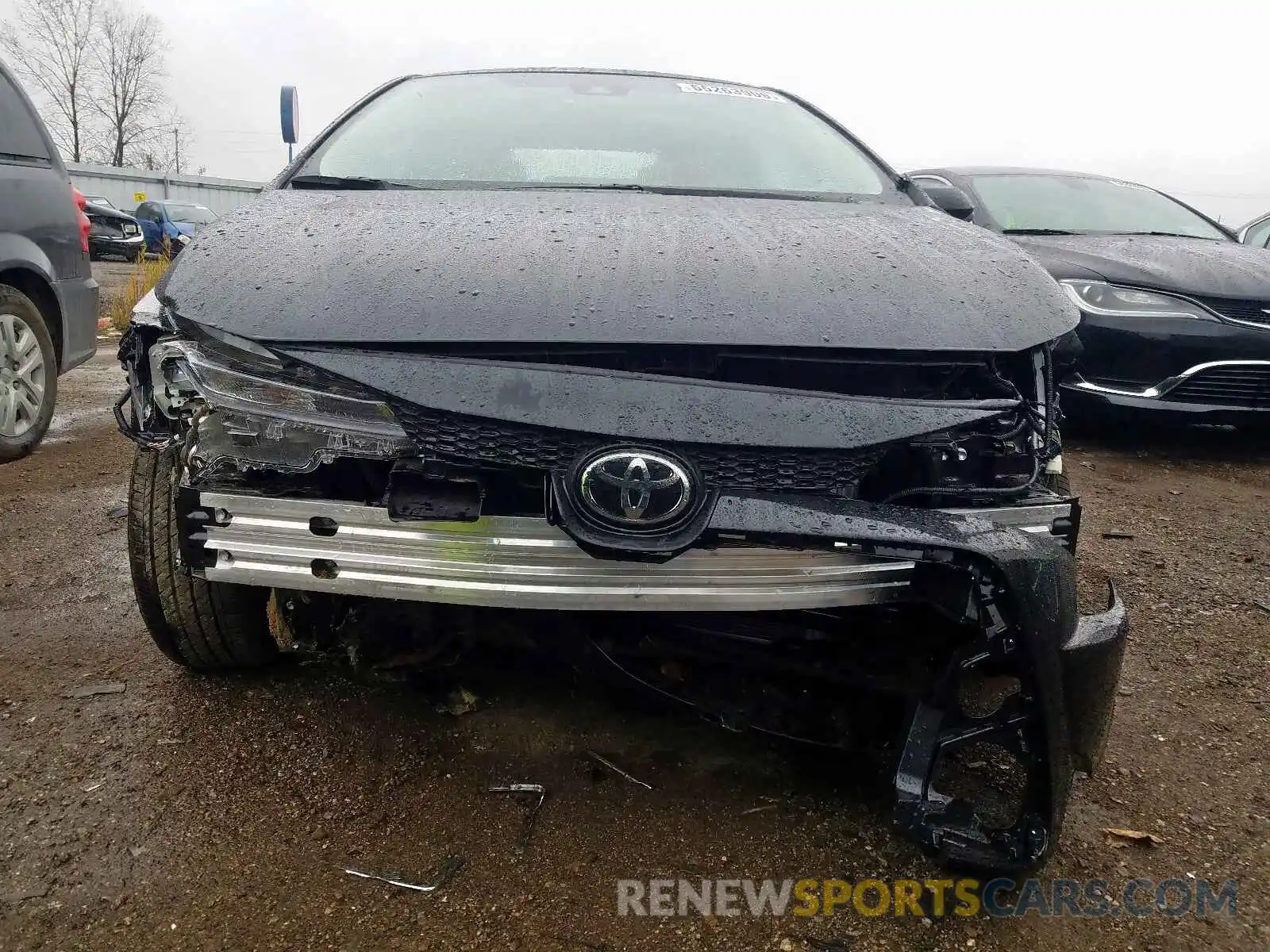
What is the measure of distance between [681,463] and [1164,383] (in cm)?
366

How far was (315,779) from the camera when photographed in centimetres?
175

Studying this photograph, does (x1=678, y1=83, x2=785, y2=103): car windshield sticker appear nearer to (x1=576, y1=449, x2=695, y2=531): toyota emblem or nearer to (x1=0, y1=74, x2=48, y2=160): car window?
(x1=576, y1=449, x2=695, y2=531): toyota emblem

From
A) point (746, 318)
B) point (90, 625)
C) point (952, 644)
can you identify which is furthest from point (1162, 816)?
point (90, 625)

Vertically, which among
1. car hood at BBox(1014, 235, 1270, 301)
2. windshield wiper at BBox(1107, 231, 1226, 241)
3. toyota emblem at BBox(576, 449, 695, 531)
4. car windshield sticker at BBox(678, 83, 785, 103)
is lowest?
toyota emblem at BBox(576, 449, 695, 531)


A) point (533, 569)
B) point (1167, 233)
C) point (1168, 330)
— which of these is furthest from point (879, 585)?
point (1167, 233)

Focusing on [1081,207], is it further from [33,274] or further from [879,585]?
[33,274]

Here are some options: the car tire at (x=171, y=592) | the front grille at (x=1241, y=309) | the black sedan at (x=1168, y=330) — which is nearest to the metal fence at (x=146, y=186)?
the black sedan at (x=1168, y=330)

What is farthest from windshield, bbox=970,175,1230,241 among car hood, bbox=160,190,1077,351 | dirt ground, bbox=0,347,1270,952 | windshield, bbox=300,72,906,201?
car hood, bbox=160,190,1077,351

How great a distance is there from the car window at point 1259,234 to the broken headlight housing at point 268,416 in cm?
673

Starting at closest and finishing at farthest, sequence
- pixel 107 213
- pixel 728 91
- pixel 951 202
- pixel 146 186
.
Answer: pixel 951 202, pixel 728 91, pixel 107 213, pixel 146 186

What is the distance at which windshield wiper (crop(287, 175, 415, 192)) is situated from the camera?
217 centimetres

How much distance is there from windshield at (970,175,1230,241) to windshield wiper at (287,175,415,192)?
12.4 ft

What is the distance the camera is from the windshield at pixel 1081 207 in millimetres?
4934

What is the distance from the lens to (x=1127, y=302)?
13.4 ft
